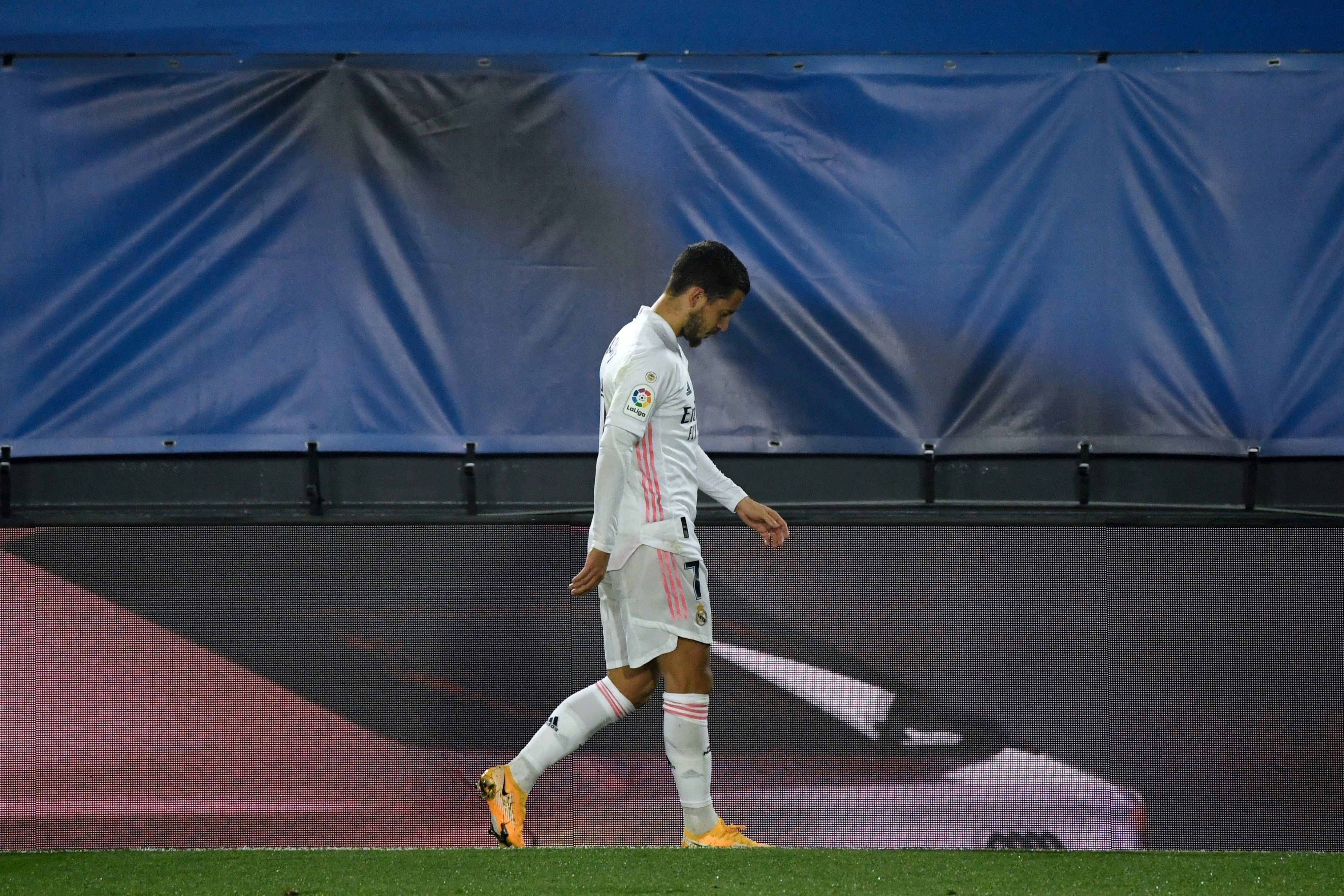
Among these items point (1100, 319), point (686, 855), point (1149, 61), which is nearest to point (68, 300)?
point (686, 855)

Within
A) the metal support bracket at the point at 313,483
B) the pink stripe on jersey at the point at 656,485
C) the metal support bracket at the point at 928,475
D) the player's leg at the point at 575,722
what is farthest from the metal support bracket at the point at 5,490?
the metal support bracket at the point at 928,475

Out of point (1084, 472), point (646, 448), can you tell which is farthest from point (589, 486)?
point (1084, 472)

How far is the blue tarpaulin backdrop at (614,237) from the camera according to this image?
3.94m

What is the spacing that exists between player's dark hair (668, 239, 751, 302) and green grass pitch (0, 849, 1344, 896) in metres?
1.31

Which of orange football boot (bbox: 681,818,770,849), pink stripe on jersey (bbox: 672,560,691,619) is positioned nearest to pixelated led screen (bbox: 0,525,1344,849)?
orange football boot (bbox: 681,818,770,849)

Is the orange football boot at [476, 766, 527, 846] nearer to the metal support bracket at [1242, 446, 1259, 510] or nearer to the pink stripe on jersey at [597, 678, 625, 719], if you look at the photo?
the pink stripe on jersey at [597, 678, 625, 719]

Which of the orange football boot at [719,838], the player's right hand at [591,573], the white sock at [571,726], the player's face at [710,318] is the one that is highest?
the player's face at [710,318]

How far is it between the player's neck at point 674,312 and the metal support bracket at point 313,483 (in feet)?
5.08

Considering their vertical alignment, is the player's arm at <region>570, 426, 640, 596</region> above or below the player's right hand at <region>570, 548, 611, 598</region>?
above

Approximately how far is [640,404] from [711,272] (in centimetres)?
38

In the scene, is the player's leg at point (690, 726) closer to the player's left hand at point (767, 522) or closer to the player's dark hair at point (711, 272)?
the player's left hand at point (767, 522)

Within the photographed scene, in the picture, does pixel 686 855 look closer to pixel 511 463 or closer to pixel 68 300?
pixel 511 463

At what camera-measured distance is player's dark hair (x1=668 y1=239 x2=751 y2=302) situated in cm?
293

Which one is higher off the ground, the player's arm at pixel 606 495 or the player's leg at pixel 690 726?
the player's arm at pixel 606 495
